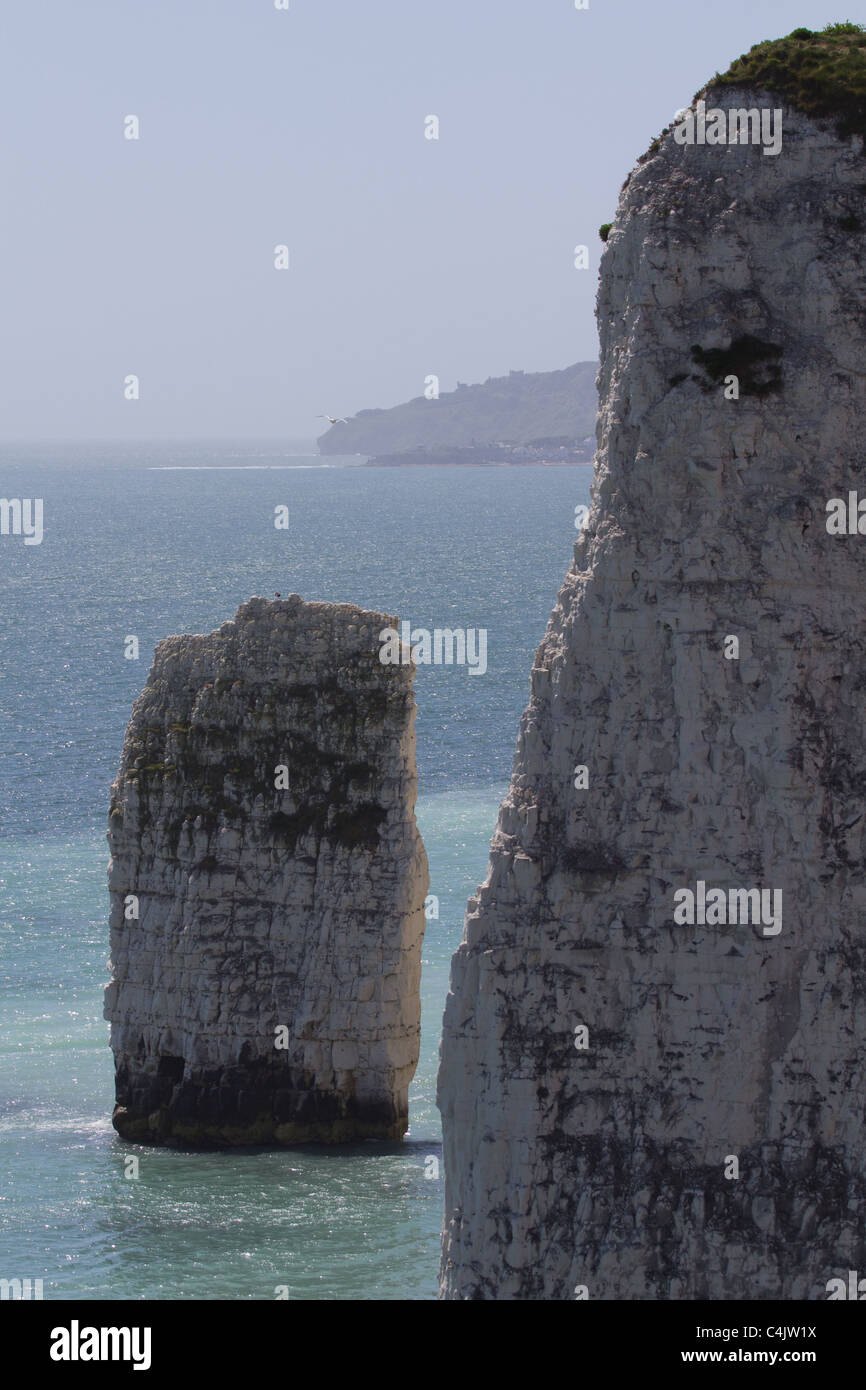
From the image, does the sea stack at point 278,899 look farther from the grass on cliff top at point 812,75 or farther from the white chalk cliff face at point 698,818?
the grass on cliff top at point 812,75

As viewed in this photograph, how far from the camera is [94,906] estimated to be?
58.9 metres

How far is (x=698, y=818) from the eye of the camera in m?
21.5

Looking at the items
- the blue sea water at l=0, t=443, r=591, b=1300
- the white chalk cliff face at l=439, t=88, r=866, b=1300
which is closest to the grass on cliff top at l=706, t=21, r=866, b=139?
the white chalk cliff face at l=439, t=88, r=866, b=1300

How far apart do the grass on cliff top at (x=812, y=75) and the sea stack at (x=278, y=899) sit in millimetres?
19170

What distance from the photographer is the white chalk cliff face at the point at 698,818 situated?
69.9 feet

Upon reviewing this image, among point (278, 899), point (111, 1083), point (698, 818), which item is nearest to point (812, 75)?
point (698, 818)

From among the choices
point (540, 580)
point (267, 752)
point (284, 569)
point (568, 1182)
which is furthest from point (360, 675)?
point (284, 569)

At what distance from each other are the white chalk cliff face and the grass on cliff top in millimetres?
214

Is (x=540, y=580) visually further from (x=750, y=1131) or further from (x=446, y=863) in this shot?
(x=750, y=1131)

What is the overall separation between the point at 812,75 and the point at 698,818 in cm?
730

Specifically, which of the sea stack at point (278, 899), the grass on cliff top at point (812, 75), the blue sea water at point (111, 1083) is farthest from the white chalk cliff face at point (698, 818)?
the sea stack at point (278, 899)

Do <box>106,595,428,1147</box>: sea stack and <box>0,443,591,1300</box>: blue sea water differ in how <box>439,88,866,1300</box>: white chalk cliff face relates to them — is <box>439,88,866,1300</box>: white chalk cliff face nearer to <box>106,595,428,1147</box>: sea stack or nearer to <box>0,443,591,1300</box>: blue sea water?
<box>0,443,591,1300</box>: blue sea water

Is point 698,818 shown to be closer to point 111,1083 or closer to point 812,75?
point 812,75
